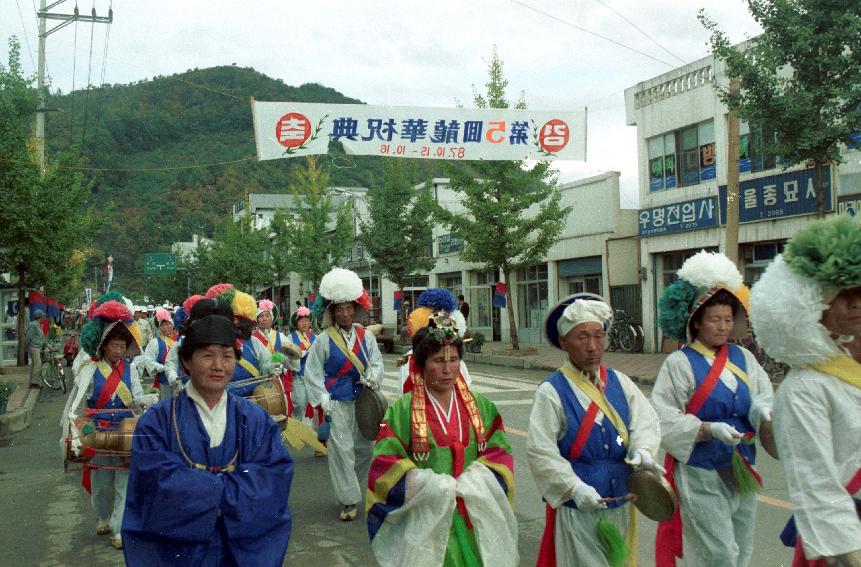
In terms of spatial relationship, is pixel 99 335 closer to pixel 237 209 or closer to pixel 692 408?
pixel 692 408

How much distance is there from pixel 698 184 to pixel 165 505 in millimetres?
20147

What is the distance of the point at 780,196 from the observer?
1872 cm

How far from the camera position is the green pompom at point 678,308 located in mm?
4911

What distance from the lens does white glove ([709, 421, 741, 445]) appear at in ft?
13.6

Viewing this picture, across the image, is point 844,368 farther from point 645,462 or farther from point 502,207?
point 502,207

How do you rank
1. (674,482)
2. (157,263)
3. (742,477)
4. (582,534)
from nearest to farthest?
(582,534), (742,477), (674,482), (157,263)

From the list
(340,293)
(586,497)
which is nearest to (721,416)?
(586,497)

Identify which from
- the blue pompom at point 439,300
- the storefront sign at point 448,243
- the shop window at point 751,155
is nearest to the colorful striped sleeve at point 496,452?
the blue pompom at point 439,300

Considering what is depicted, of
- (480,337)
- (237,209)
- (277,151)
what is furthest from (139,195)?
(277,151)

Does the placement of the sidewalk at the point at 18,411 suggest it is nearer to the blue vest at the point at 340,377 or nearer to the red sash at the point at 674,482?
the blue vest at the point at 340,377

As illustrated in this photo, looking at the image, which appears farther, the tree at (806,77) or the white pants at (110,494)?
the tree at (806,77)

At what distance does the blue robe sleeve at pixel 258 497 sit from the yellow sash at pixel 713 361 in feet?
7.69

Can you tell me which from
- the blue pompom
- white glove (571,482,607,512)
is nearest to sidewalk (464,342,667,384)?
the blue pompom

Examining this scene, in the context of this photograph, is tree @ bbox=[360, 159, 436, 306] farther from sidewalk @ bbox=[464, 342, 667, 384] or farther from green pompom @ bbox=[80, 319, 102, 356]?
green pompom @ bbox=[80, 319, 102, 356]
